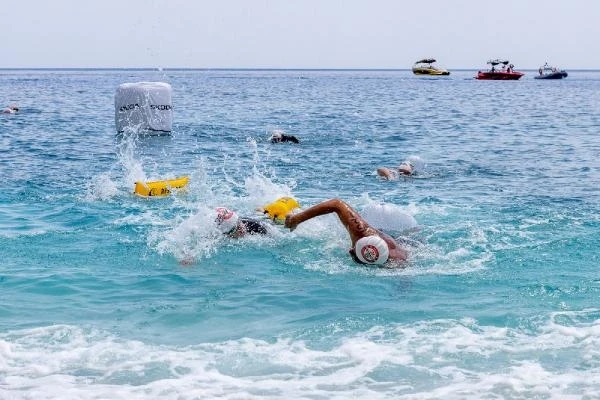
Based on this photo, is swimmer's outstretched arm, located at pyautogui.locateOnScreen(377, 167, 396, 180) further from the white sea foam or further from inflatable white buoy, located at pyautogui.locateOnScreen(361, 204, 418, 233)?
the white sea foam

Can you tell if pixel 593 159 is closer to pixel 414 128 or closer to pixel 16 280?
pixel 414 128

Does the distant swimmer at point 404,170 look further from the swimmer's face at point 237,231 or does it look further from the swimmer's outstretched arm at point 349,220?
the swimmer's outstretched arm at point 349,220

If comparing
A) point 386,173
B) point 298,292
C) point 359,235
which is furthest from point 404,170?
point 298,292

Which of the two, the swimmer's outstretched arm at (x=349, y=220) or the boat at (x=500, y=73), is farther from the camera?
the boat at (x=500, y=73)

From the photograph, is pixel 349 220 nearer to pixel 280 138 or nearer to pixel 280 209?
pixel 280 209

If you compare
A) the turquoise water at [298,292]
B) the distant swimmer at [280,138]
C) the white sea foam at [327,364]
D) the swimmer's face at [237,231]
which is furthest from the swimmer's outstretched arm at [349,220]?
the distant swimmer at [280,138]

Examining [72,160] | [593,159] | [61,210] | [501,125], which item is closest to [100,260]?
[61,210]

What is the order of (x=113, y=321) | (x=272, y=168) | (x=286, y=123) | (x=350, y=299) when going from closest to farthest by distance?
(x=113, y=321)
(x=350, y=299)
(x=272, y=168)
(x=286, y=123)

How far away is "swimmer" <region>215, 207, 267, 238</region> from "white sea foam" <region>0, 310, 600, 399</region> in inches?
149

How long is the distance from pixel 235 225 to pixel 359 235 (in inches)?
95.5

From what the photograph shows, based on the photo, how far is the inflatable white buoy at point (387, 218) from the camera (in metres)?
12.3

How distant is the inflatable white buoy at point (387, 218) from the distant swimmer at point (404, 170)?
6.62 m

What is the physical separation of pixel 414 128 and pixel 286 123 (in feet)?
24.2

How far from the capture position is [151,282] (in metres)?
10.3
